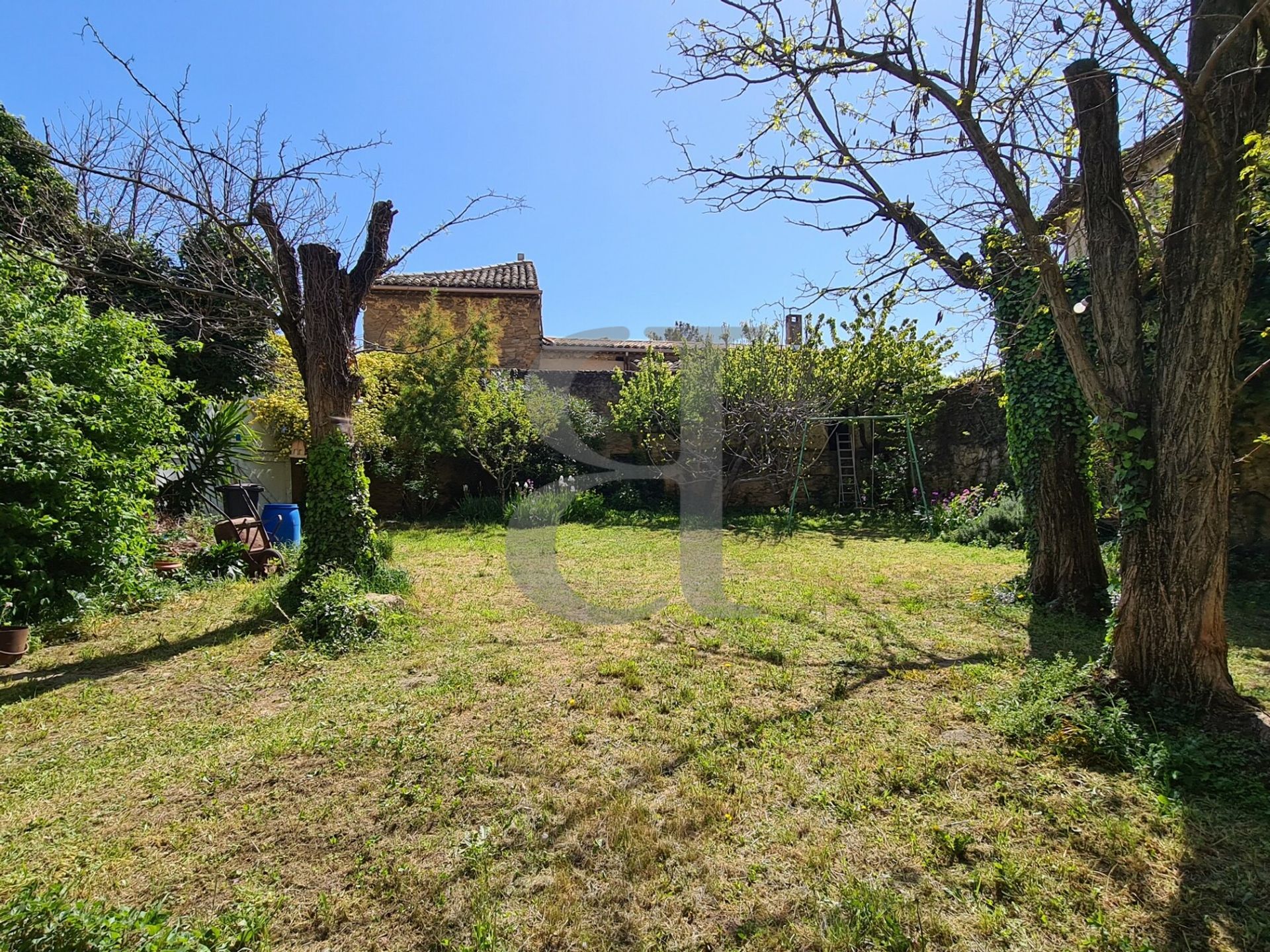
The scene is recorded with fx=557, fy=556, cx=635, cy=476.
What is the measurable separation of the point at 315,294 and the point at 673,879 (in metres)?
5.43

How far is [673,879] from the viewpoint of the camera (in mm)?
1987

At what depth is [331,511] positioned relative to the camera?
513 centimetres

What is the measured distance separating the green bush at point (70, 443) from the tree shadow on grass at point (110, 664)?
28.0 inches

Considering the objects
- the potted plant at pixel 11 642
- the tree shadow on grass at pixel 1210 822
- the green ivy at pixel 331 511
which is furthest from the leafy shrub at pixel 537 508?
the tree shadow on grass at pixel 1210 822

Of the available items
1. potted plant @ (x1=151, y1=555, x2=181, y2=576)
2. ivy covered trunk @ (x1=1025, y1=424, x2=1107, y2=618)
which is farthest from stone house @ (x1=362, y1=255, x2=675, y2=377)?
ivy covered trunk @ (x1=1025, y1=424, x2=1107, y2=618)

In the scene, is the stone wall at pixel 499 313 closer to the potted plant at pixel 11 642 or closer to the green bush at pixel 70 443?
the green bush at pixel 70 443

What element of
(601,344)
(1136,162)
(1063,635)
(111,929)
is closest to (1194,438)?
(1136,162)

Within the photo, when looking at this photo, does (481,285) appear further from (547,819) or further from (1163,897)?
(1163,897)

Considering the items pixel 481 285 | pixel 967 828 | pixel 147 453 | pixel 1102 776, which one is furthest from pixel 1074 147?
pixel 481 285

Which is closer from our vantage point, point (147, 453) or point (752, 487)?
point (147, 453)

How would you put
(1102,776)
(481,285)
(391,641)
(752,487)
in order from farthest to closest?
(481,285)
(752,487)
(391,641)
(1102,776)

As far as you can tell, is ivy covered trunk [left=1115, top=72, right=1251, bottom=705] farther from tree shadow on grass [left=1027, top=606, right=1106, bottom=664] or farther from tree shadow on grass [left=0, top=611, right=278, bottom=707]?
tree shadow on grass [left=0, top=611, right=278, bottom=707]

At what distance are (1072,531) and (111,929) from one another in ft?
20.4

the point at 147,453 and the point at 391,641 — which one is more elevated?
the point at 147,453
